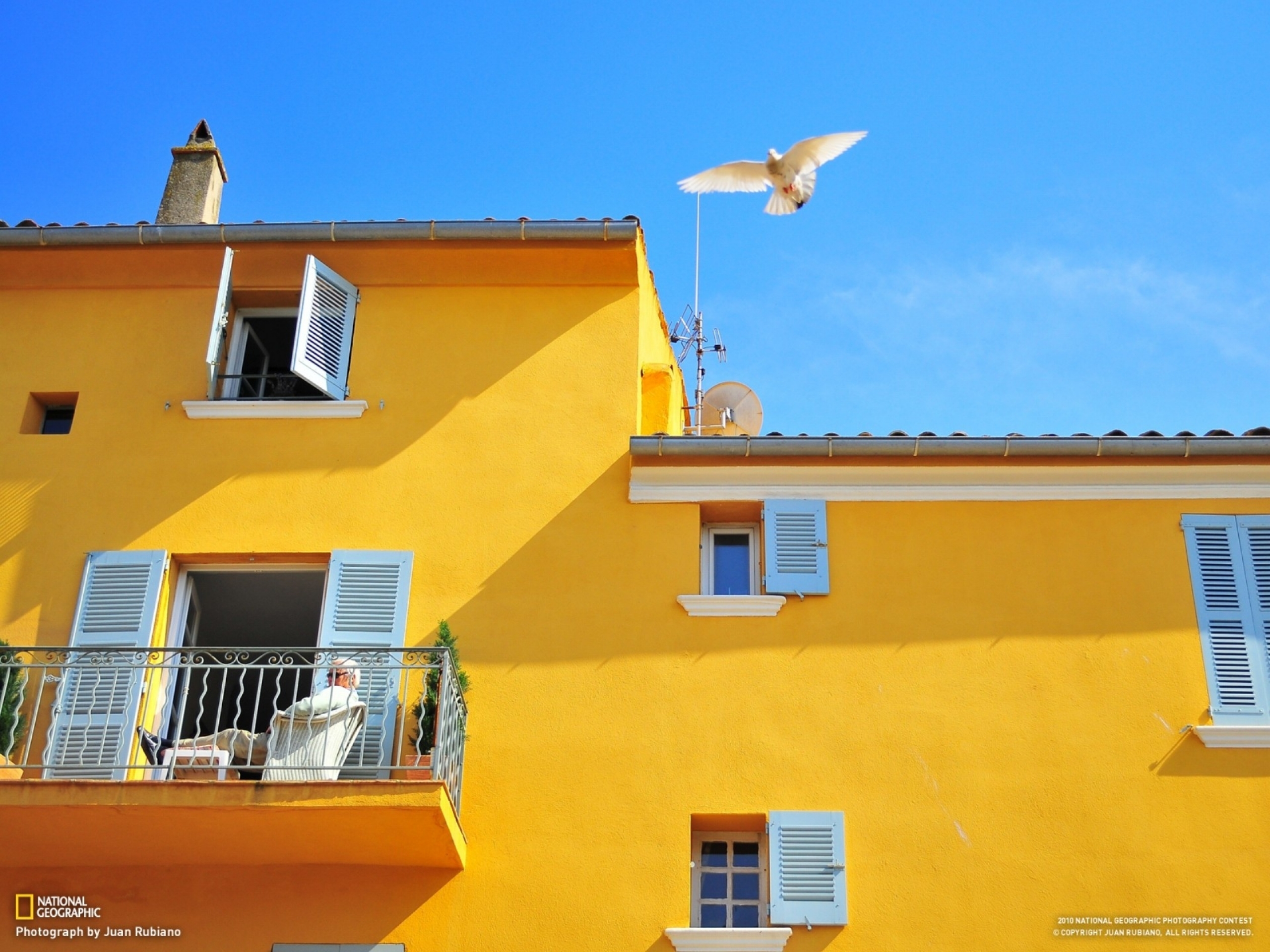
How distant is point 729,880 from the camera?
31.8 ft

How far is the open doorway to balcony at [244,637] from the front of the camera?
1001 cm

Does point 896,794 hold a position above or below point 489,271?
below

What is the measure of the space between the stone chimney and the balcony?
410cm

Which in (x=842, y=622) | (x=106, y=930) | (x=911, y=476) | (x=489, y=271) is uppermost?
(x=489, y=271)

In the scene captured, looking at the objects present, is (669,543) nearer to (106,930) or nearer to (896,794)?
(896,794)

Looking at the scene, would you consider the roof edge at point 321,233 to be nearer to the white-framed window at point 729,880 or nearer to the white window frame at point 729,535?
the white window frame at point 729,535

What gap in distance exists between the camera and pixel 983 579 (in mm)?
10453

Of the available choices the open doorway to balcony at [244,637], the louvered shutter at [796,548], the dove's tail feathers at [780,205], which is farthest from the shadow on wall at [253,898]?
the dove's tail feathers at [780,205]

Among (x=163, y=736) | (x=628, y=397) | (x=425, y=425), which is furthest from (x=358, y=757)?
(x=628, y=397)

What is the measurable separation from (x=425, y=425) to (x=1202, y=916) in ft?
18.9

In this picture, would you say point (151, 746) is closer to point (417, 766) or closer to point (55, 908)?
point (55, 908)

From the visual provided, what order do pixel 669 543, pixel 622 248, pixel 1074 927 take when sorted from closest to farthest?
pixel 1074 927, pixel 669 543, pixel 622 248

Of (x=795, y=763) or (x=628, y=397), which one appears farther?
(x=628, y=397)

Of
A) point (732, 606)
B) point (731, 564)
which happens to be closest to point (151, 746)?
point (732, 606)
